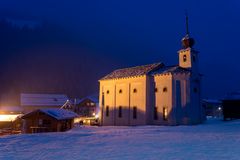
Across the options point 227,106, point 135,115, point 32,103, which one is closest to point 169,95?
point 135,115

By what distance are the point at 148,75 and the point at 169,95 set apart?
4.55 metres

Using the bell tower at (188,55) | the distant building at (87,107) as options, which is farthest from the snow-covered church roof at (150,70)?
the distant building at (87,107)

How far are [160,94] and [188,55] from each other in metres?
7.94

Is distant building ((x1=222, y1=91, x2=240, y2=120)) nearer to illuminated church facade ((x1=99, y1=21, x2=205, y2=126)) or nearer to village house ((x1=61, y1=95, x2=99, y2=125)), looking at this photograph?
illuminated church facade ((x1=99, y1=21, x2=205, y2=126))

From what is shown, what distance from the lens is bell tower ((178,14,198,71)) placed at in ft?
127

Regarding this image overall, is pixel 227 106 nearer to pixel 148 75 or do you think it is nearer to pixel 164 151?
pixel 148 75

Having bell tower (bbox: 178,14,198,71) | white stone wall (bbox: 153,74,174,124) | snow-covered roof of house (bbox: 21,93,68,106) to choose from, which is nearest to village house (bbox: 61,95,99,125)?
snow-covered roof of house (bbox: 21,93,68,106)

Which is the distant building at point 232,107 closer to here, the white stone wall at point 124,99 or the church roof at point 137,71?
the church roof at point 137,71

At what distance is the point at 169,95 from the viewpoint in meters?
35.7

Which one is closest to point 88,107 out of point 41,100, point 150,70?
point 41,100

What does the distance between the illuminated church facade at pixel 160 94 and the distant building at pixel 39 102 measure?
34.4 metres

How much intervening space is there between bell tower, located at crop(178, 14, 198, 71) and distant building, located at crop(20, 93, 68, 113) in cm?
4519

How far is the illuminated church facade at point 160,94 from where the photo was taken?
35469 mm

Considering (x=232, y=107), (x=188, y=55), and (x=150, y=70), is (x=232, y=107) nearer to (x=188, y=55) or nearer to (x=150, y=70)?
(x=188, y=55)
